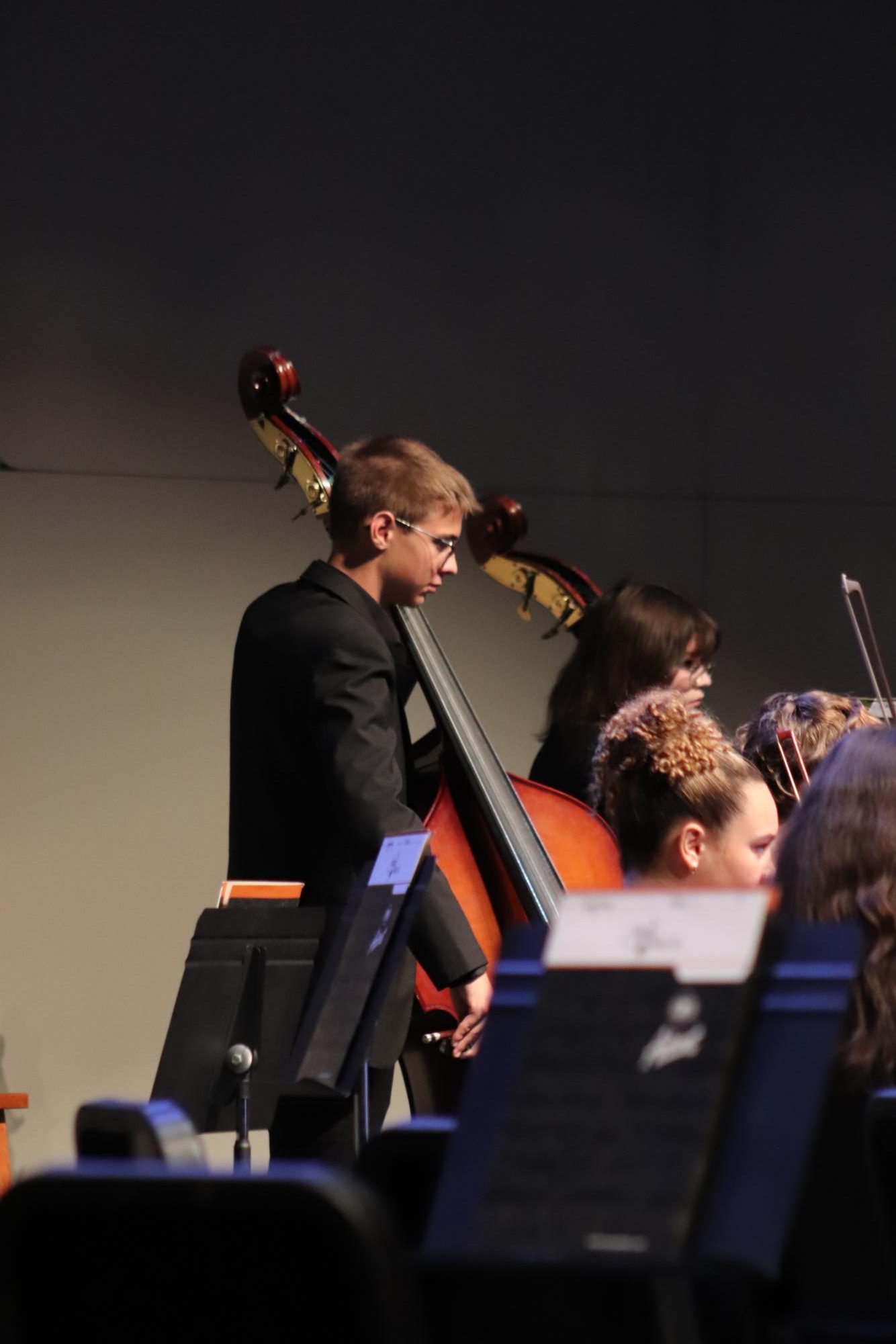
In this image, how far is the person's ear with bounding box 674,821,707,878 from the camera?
1898 mm

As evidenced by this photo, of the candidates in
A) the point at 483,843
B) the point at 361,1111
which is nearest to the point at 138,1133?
the point at 361,1111

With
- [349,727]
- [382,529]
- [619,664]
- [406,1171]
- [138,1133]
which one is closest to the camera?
[138,1133]

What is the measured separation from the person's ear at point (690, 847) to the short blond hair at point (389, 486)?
33.6 inches

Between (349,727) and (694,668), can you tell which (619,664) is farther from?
(349,727)

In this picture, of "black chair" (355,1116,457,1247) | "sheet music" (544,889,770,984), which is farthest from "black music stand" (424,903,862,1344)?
"black chair" (355,1116,457,1247)

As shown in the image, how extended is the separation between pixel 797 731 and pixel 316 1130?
0.85 m

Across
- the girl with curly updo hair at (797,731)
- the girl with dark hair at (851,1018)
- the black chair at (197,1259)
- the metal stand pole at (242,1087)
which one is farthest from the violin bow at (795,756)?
the black chair at (197,1259)

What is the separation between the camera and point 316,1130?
2.23 meters

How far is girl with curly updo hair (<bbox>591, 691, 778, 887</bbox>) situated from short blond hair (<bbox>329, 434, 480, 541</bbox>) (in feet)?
2.44

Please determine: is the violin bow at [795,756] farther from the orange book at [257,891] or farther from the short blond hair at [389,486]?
the orange book at [257,891]

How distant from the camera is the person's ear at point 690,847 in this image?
74.7 inches

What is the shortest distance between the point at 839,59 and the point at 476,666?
1.69m

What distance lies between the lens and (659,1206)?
2.44 ft

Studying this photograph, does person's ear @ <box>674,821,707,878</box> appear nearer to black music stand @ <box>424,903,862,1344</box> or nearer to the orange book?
the orange book
